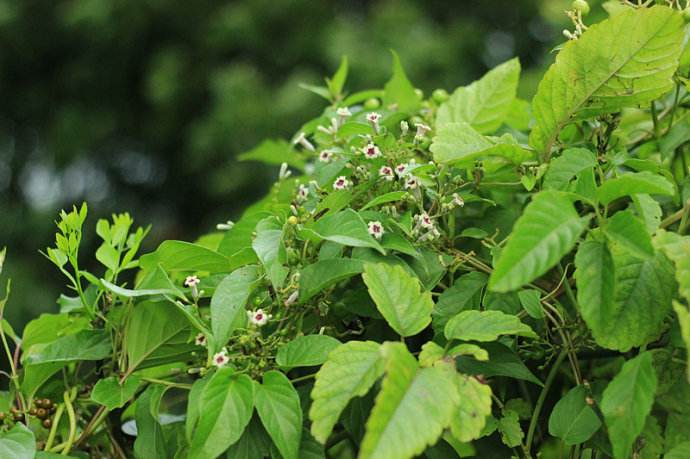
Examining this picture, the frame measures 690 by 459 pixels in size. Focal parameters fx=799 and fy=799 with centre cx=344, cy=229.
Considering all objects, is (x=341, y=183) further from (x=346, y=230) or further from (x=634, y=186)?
(x=634, y=186)

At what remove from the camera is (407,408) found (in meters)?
0.46

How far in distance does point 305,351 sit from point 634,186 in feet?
0.83

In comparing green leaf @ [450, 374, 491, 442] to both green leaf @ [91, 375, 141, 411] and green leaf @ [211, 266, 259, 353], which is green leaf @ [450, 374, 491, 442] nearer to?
green leaf @ [211, 266, 259, 353]

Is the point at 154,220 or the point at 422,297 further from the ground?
the point at 422,297

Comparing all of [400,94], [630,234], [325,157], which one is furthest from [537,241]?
[400,94]

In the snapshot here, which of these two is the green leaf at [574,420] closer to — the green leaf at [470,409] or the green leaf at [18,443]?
the green leaf at [470,409]

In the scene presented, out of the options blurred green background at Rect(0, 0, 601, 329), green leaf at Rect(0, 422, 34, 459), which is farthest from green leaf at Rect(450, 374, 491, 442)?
blurred green background at Rect(0, 0, 601, 329)

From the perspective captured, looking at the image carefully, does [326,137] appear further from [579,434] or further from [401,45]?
[401,45]

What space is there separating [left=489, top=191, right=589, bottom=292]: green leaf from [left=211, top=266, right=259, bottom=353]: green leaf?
A: 0.62 ft

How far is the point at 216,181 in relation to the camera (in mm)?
4594

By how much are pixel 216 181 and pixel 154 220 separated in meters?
1.24

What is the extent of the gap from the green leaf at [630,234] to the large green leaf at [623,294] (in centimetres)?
1

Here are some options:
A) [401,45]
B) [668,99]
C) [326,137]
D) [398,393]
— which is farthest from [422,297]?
[401,45]

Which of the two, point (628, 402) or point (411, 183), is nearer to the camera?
point (628, 402)
